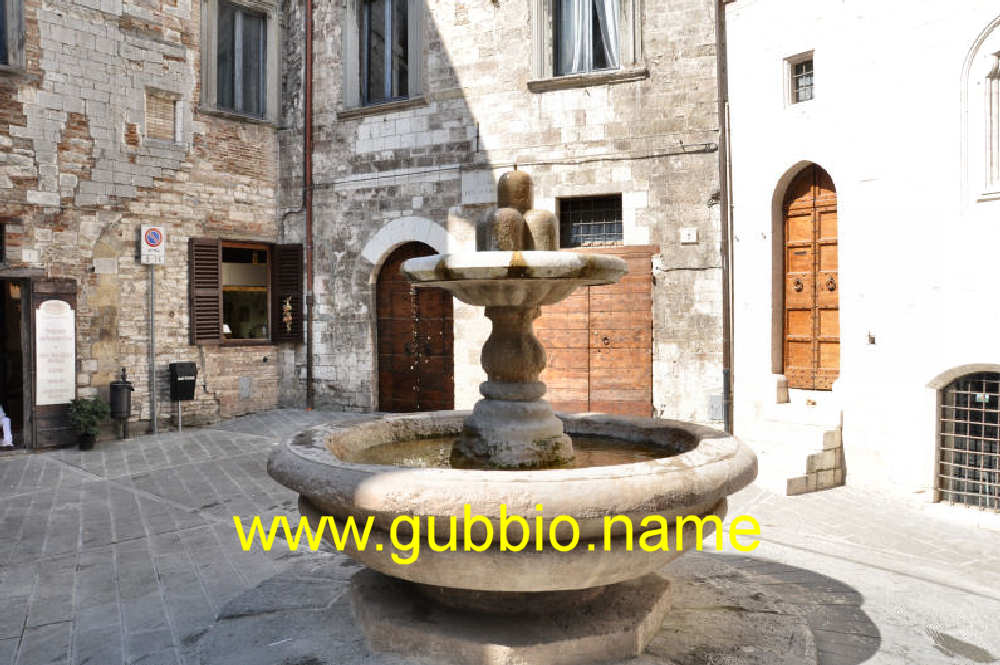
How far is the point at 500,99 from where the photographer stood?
10.4 meters

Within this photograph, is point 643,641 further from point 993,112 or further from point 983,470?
point 993,112

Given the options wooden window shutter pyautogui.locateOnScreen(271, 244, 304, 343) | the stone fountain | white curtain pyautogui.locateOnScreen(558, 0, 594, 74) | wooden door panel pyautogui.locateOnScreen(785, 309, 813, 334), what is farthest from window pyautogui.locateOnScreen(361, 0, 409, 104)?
the stone fountain

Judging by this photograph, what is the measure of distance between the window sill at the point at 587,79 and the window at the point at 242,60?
15.8 ft

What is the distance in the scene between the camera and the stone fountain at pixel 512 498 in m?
2.75

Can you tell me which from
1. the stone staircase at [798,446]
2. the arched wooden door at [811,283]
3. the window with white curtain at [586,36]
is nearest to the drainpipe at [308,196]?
the window with white curtain at [586,36]

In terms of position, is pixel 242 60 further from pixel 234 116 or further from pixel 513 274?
pixel 513 274

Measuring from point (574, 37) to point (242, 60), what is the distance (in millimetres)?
5430

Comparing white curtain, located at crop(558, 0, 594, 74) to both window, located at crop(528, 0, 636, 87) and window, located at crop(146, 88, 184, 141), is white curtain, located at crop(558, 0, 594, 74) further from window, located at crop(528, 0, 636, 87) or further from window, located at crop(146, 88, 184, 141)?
window, located at crop(146, 88, 184, 141)

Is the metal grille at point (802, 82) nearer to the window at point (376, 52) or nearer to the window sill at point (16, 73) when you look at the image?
the window at point (376, 52)

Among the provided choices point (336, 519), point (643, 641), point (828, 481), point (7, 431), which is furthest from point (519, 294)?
point (7, 431)

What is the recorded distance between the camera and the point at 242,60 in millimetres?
11914

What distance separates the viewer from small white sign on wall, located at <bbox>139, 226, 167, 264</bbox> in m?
10.3

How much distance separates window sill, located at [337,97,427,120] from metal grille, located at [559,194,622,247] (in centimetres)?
277

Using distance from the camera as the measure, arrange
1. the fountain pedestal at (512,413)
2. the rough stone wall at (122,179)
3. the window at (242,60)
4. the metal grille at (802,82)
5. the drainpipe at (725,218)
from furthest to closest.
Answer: the window at (242,60) < the rough stone wall at (122,179) < the drainpipe at (725,218) < the metal grille at (802,82) < the fountain pedestal at (512,413)
